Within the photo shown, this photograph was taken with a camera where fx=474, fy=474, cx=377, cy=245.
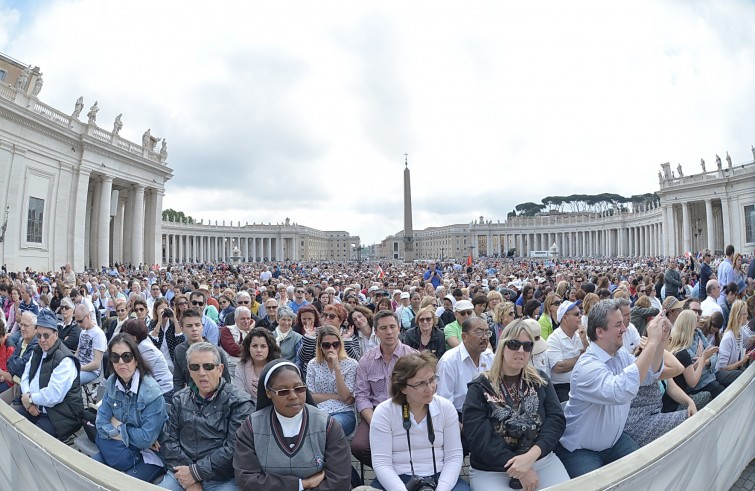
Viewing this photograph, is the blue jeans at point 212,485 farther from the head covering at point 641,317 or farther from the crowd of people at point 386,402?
the head covering at point 641,317

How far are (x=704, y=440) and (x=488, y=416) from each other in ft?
4.81

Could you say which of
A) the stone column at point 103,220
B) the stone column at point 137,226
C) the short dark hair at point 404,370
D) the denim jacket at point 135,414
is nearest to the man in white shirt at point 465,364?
the short dark hair at point 404,370

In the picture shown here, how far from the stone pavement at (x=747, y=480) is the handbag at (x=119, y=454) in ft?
17.3

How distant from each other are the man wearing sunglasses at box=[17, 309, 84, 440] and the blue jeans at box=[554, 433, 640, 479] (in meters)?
4.90

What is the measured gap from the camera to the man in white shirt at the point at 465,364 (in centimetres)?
469

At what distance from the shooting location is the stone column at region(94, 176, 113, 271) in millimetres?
34125

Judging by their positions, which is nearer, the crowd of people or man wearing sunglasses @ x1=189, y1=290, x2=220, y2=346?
the crowd of people

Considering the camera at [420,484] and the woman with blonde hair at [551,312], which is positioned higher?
the woman with blonde hair at [551,312]

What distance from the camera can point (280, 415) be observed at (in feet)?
10.8

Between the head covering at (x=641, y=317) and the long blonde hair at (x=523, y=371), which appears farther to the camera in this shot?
the head covering at (x=641, y=317)

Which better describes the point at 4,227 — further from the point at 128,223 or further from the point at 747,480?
the point at 747,480

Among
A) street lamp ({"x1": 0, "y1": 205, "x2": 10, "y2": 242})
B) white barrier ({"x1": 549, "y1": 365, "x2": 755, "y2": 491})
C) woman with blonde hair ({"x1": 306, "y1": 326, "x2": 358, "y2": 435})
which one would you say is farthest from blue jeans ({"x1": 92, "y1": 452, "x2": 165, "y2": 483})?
street lamp ({"x1": 0, "y1": 205, "x2": 10, "y2": 242})

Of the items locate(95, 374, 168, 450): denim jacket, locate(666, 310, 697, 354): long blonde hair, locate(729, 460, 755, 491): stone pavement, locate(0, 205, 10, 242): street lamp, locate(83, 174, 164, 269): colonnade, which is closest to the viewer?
locate(95, 374, 168, 450): denim jacket

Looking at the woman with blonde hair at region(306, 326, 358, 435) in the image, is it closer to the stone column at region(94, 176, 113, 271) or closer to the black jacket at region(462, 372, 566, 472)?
the black jacket at region(462, 372, 566, 472)
